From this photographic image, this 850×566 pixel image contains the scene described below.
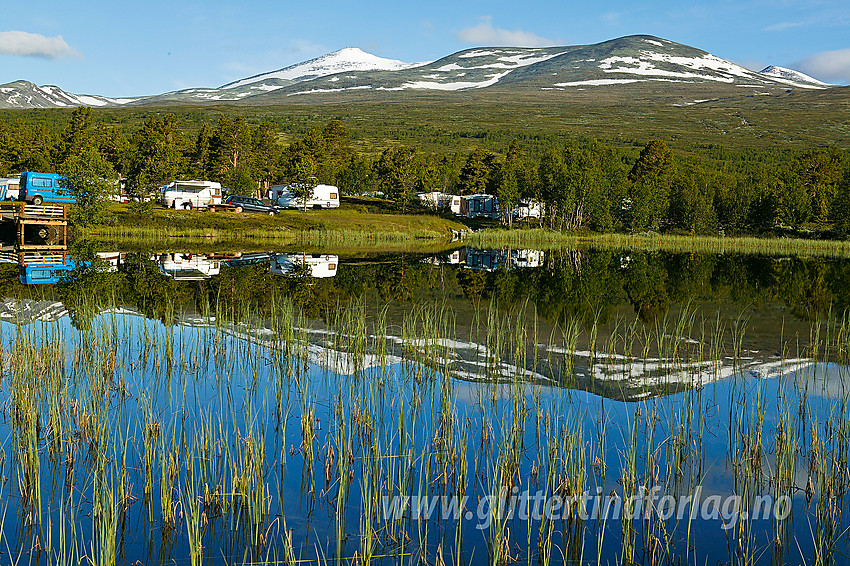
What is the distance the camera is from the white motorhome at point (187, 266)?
21.4 m

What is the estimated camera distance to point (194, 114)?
181375 millimetres

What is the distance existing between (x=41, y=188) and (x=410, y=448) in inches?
1446

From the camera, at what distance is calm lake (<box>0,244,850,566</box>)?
4.83m

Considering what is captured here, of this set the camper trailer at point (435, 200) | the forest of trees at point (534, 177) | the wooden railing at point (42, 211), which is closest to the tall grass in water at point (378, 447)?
the wooden railing at point (42, 211)

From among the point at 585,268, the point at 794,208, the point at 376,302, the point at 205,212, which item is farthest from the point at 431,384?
the point at 794,208

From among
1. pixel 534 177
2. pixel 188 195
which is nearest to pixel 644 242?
pixel 534 177

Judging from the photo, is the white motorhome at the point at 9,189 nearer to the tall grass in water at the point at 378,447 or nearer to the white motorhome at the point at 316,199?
the white motorhome at the point at 316,199

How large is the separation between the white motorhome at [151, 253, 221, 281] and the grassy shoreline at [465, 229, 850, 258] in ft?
88.7

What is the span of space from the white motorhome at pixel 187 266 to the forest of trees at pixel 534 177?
81.3ft

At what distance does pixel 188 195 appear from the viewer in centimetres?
5803

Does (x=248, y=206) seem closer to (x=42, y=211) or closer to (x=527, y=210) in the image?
(x=42, y=211)

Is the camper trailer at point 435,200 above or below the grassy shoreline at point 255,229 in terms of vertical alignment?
above

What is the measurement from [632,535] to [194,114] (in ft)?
626

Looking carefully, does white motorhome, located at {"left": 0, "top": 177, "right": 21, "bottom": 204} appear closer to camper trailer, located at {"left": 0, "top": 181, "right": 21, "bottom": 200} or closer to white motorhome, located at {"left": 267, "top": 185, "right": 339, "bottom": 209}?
camper trailer, located at {"left": 0, "top": 181, "right": 21, "bottom": 200}
